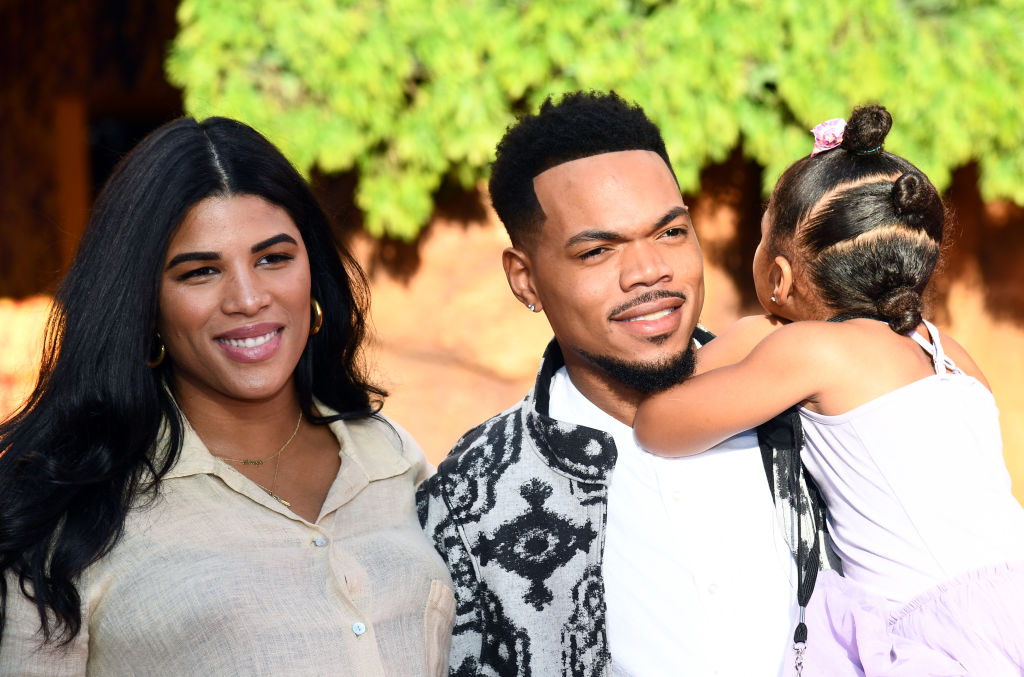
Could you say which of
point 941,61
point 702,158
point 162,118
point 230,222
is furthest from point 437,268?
point 162,118

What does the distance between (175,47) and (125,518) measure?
124 inches

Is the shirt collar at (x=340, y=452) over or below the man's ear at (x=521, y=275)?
below

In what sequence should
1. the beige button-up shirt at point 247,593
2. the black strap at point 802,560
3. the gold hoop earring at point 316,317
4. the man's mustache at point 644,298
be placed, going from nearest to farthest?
1. the beige button-up shirt at point 247,593
2. the black strap at point 802,560
3. the man's mustache at point 644,298
4. the gold hoop earring at point 316,317

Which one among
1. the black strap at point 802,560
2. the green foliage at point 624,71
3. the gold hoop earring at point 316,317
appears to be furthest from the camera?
the green foliage at point 624,71

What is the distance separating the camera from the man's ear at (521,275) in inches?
102

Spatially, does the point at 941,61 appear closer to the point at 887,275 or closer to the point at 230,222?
the point at 887,275

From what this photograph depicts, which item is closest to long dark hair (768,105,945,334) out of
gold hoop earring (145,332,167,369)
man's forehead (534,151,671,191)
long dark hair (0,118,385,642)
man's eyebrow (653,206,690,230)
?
man's eyebrow (653,206,690,230)

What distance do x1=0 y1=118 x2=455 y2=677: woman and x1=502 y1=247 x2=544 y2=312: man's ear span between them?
0.54 metres

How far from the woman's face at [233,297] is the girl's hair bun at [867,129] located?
4.51 ft

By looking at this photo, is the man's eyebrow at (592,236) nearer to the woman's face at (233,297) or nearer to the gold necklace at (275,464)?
the woman's face at (233,297)

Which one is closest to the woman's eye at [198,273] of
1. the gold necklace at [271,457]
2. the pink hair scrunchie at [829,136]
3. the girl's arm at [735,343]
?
the gold necklace at [271,457]

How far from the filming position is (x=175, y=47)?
4.65 meters

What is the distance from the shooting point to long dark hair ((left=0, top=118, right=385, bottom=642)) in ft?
6.69

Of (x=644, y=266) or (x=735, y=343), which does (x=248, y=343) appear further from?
(x=735, y=343)
